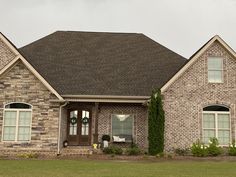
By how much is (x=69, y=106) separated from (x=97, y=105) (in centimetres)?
228

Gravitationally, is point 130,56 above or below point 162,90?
above

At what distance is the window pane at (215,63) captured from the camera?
2070 centimetres

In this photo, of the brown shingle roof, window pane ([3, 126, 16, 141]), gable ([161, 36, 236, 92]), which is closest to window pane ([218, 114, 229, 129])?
gable ([161, 36, 236, 92])

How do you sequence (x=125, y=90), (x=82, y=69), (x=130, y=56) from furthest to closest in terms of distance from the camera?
1. (x=130, y=56)
2. (x=82, y=69)
3. (x=125, y=90)

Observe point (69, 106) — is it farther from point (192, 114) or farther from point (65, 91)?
point (192, 114)

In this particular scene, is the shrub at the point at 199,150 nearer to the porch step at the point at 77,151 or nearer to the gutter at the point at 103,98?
the gutter at the point at 103,98

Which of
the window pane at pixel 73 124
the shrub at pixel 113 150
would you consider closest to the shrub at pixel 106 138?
the shrub at pixel 113 150

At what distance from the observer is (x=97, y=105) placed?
2062 centimetres

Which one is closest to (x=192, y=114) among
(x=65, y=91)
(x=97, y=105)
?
(x=97, y=105)

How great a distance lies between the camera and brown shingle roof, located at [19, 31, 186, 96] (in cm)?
2155

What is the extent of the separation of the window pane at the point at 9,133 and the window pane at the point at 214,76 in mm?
11314

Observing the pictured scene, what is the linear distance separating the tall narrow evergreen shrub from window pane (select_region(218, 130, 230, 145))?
11.3 feet

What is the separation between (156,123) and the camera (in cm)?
1927

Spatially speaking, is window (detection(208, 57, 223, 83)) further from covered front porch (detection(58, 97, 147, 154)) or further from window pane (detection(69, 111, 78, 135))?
window pane (detection(69, 111, 78, 135))
